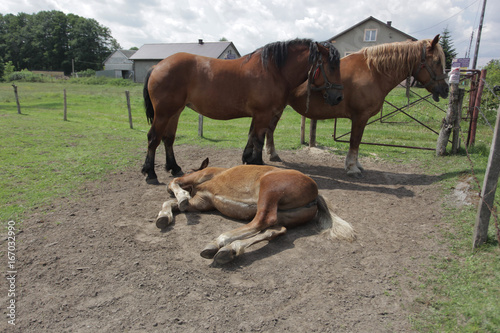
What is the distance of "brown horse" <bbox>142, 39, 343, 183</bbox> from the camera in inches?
224

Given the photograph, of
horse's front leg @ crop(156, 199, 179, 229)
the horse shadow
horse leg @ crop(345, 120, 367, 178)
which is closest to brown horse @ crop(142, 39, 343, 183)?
horse leg @ crop(345, 120, 367, 178)

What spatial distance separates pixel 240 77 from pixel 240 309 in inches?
171

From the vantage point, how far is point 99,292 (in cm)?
283

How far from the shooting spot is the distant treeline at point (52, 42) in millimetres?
80062

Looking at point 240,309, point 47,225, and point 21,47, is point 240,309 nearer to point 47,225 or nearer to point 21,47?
point 47,225

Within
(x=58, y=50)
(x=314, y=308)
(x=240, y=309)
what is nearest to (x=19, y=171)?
(x=240, y=309)

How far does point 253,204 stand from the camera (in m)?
4.01

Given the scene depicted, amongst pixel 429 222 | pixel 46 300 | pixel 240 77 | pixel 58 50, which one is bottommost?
pixel 46 300

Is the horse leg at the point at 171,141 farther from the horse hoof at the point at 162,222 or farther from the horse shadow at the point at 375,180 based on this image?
the horse shadow at the point at 375,180

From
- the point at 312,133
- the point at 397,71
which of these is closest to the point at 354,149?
the point at 397,71

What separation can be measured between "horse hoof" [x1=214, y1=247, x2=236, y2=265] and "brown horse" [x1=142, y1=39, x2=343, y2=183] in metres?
3.02

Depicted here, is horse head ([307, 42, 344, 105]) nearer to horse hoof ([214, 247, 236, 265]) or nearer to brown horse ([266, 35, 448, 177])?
brown horse ([266, 35, 448, 177])

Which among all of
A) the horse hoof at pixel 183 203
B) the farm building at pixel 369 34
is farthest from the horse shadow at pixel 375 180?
the farm building at pixel 369 34

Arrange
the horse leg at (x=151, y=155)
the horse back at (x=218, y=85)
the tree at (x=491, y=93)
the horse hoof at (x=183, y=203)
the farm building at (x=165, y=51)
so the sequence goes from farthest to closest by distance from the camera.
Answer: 1. the farm building at (x=165, y=51)
2. the tree at (x=491, y=93)
3. the horse leg at (x=151, y=155)
4. the horse back at (x=218, y=85)
5. the horse hoof at (x=183, y=203)
